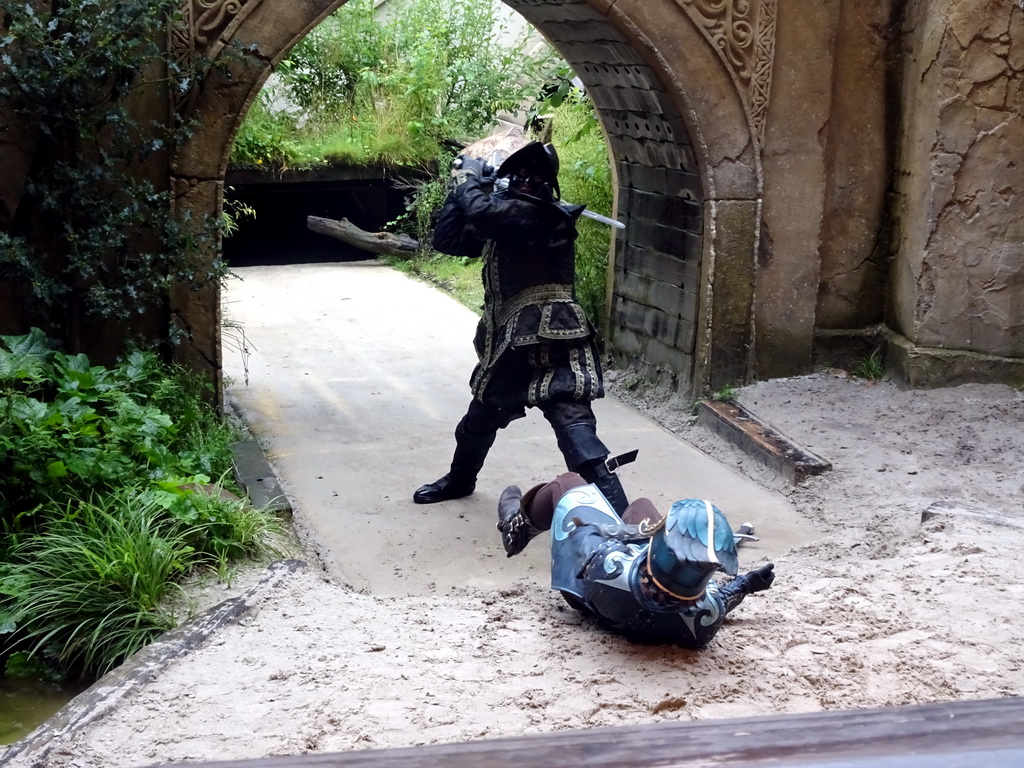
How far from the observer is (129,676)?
2.79 m

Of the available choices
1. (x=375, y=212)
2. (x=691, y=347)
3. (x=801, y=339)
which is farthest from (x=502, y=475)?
(x=375, y=212)

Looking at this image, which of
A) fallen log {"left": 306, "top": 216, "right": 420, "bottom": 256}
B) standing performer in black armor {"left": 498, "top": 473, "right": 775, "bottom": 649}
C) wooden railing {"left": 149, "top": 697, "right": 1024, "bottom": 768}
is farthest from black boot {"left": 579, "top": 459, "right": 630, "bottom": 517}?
fallen log {"left": 306, "top": 216, "right": 420, "bottom": 256}

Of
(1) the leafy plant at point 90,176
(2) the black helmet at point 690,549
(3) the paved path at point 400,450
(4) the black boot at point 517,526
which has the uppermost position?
(1) the leafy plant at point 90,176

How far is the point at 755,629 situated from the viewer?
3.02 metres

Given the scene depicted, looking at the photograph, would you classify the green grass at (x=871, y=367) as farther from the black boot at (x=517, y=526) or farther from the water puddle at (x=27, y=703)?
the water puddle at (x=27, y=703)

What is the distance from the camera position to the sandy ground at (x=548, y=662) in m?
2.52

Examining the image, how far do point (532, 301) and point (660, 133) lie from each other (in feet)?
6.80

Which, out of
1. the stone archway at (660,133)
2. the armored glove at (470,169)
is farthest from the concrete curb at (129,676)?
the stone archway at (660,133)

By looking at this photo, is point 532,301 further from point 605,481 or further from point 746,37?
point 746,37

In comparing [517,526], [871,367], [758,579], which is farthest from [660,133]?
[758,579]

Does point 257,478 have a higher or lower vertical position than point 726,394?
Answer: lower

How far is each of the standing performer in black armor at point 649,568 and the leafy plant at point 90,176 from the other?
225 cm

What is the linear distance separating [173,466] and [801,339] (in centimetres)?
341

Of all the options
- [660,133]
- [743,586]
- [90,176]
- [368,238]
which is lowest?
[743,586]
